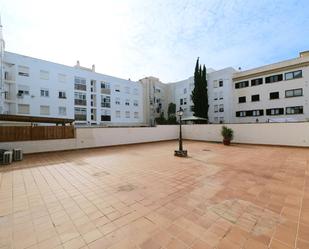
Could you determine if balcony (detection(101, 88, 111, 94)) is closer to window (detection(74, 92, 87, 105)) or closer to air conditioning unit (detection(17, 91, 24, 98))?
window (detection(74, 92, 87, 105))

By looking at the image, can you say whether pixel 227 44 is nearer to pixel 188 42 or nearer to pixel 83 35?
pixel 188 42

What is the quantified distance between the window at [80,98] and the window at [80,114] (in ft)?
2.66

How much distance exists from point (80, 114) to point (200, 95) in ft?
54.6

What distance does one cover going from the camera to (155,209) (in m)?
2.77

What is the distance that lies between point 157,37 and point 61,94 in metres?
15.8

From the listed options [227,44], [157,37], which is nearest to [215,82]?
[227,44]

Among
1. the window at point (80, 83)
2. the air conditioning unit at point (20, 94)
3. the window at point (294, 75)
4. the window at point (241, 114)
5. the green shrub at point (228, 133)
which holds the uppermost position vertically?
the window at point (80, 83)

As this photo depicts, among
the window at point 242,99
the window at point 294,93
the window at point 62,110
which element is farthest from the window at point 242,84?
the window at point 62,110

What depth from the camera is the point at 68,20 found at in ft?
19.1

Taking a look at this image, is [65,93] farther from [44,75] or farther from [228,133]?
[228,133]

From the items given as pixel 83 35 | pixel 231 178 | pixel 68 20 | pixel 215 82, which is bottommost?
pixel 231 178

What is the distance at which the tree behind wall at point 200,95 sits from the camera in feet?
70.8

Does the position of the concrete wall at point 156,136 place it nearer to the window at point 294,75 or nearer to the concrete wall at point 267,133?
the concrete wall at point 267,133

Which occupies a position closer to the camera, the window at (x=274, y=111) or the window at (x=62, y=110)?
the window at (x=274, y=111)
